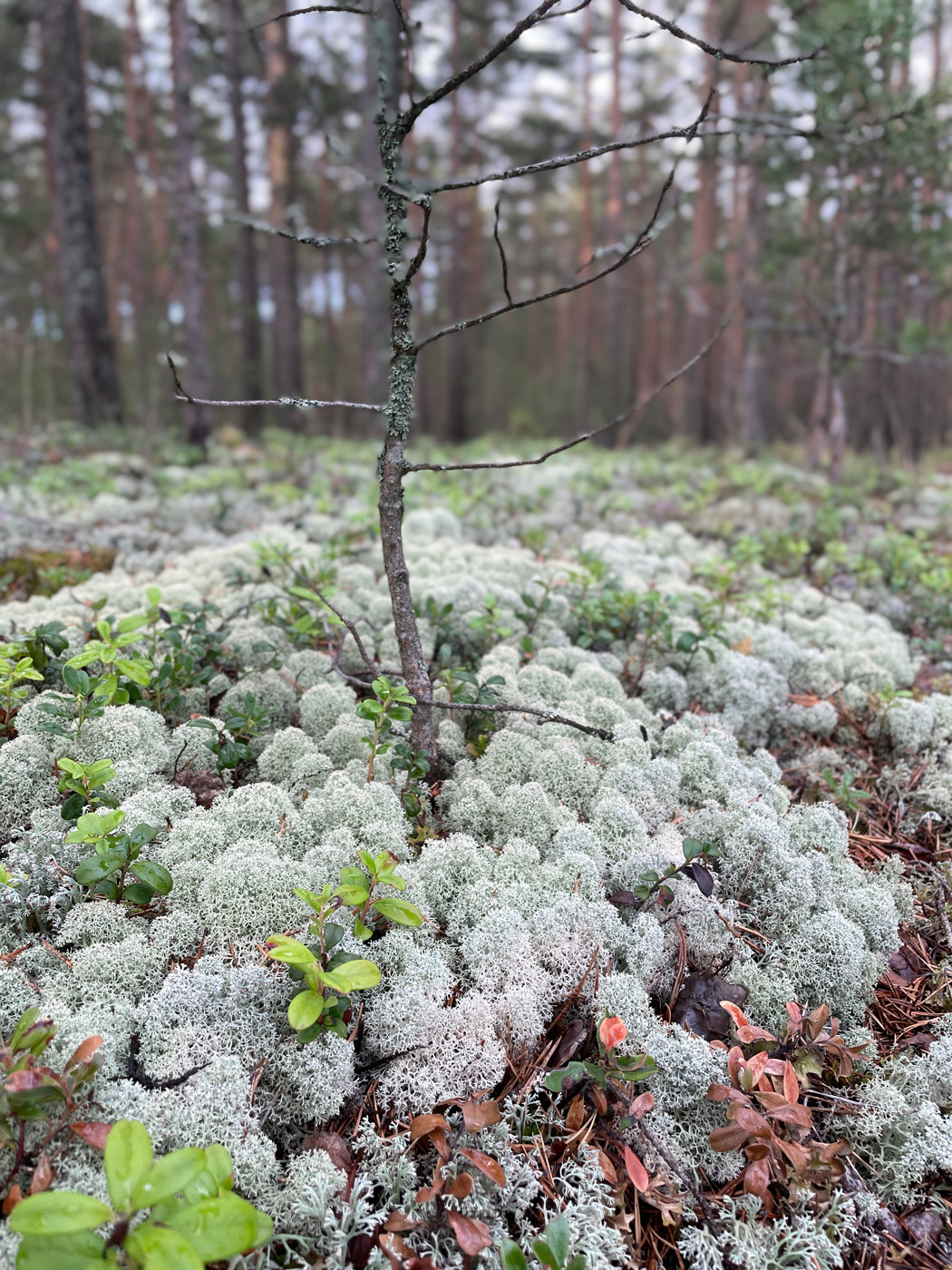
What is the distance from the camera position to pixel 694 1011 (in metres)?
1.81

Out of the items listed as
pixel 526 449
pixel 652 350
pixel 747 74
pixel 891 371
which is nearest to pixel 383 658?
A: pixel 526 449

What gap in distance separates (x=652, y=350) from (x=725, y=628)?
21.5m

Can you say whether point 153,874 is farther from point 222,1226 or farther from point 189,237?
point 189,237

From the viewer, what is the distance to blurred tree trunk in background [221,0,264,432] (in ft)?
39.3

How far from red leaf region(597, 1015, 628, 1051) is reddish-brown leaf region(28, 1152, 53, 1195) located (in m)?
1.04

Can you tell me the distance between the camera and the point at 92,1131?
126cm

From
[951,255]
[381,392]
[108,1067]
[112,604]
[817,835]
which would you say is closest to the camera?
[108,1067]

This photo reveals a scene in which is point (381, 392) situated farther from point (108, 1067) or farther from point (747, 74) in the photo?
point (108, 1067)

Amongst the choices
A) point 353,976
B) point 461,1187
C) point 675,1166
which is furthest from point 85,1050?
point 675,1166

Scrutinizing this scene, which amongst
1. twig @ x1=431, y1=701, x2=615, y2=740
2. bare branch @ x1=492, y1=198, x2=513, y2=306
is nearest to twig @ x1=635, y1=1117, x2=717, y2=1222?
twig @ x1=431, y1=701, x2=615, y2=740

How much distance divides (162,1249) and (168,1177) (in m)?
0.09

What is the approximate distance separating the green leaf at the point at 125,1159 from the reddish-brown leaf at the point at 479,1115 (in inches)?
22.7

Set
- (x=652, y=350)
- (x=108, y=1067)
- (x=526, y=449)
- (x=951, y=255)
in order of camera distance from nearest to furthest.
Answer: (x=108, y=1067)
(x=951, y=255)
(x=526, y=449)
(x=652, y=350)

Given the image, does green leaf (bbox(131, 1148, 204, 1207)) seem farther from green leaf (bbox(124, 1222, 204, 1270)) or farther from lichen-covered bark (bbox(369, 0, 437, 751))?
lichen-covered bark (bbox(369, 0, 437, 751))
